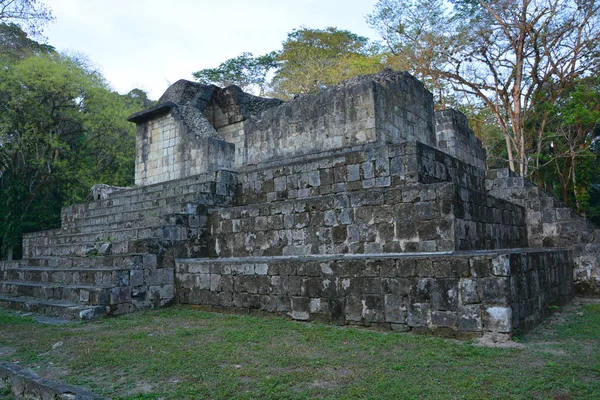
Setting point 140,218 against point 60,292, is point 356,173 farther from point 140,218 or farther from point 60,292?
point 60,292

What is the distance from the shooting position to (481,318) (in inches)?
184

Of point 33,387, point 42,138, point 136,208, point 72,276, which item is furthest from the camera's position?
point 42,138

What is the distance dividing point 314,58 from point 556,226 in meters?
25.7

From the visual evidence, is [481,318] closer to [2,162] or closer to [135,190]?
[135,190]

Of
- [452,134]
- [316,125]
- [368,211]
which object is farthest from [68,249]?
[452,134]

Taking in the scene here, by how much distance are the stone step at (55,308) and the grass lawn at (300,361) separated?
0.57m

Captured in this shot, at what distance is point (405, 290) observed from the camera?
517cm

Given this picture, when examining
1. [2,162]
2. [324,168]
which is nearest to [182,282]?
[324,168]

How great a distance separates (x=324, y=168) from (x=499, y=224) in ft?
10.8

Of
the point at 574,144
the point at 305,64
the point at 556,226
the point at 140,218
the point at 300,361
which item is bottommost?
the point at 300,361

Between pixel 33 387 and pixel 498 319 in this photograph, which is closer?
pixel 33 387

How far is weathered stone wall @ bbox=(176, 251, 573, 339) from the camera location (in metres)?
4.69

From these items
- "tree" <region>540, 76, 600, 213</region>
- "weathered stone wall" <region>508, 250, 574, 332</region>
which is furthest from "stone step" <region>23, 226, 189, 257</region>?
"tree" <region>540, 76, 600, 213</region>

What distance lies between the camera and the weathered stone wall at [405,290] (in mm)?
4690
